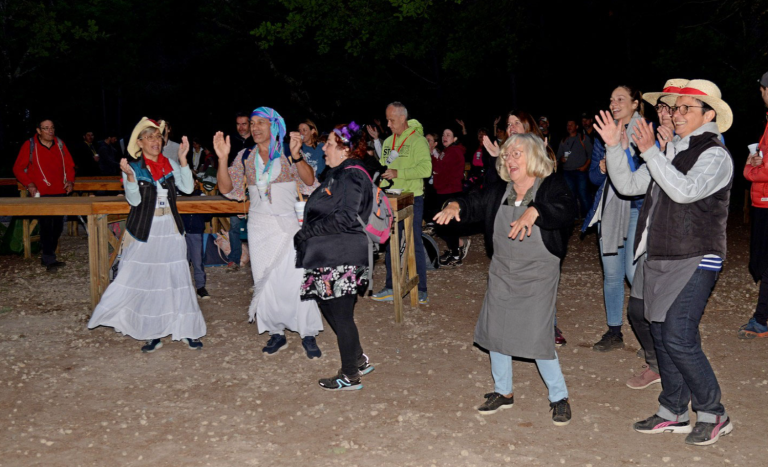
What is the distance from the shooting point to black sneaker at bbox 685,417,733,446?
420 cm

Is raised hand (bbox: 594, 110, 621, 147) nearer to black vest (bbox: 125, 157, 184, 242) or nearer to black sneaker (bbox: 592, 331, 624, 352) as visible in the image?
black sneaker (bbox: 592, 331, 624, 352)

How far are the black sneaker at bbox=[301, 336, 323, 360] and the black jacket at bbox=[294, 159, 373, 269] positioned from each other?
3.46ft

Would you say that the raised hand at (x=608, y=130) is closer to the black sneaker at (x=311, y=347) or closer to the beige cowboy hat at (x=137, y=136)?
the black sneaker at (x=311, y=347)

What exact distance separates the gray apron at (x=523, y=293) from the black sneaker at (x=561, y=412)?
1.12 feet

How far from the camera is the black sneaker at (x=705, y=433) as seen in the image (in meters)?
4.20

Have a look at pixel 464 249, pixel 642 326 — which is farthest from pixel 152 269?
pixel 464 249

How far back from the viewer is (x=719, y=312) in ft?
24.0

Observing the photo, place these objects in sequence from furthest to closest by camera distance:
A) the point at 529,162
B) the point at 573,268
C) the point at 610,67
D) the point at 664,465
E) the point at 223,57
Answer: the point at 223,57
the point at 610,67
the point at 573,268
the point at 529,162
the point at 664,465

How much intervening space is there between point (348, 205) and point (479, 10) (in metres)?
17.1

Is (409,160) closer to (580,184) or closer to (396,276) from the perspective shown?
(396,276)

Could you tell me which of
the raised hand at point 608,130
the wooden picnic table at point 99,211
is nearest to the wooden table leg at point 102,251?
the wooden picnic table at point 99,211

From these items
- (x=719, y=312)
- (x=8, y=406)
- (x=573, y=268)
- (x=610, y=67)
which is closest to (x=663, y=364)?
(x=719, y=312)

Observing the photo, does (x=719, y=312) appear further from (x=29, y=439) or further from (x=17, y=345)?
(x=17, y=345)

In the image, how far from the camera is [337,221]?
4992 mm
